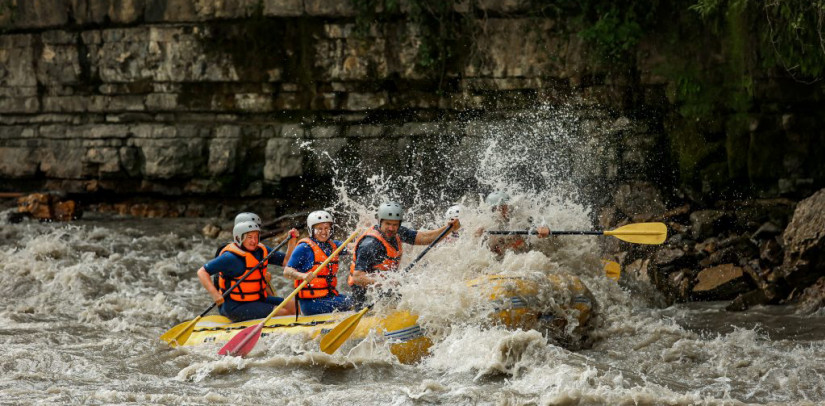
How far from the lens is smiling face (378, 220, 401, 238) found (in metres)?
8.34

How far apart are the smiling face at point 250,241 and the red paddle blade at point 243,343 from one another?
109 centimetres

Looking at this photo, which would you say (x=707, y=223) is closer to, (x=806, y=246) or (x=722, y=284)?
(x=722, y=284)

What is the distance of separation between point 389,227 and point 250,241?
1357 mm

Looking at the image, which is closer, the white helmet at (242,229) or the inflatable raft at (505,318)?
the inflatable raft at (505,318)

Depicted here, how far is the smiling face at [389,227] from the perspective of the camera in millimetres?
8344

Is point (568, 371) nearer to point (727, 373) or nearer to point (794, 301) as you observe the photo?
point (727, 373)

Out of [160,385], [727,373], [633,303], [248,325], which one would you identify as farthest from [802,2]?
[160,385]

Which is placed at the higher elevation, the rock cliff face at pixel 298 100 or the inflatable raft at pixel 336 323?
the rock cliff face at pixel 298 100

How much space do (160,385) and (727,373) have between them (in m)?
4.14

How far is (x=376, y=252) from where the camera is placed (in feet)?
27.1

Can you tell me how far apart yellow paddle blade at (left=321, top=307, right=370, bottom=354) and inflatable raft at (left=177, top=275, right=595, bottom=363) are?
0.32 ft

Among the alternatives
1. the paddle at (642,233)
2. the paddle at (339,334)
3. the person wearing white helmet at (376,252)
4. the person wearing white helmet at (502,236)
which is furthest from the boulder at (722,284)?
the paddle at (339,334)

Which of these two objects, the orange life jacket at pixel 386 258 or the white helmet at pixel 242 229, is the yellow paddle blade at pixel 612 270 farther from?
the white helmet at pixel 242 229

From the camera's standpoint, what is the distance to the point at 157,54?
14.9 metres
